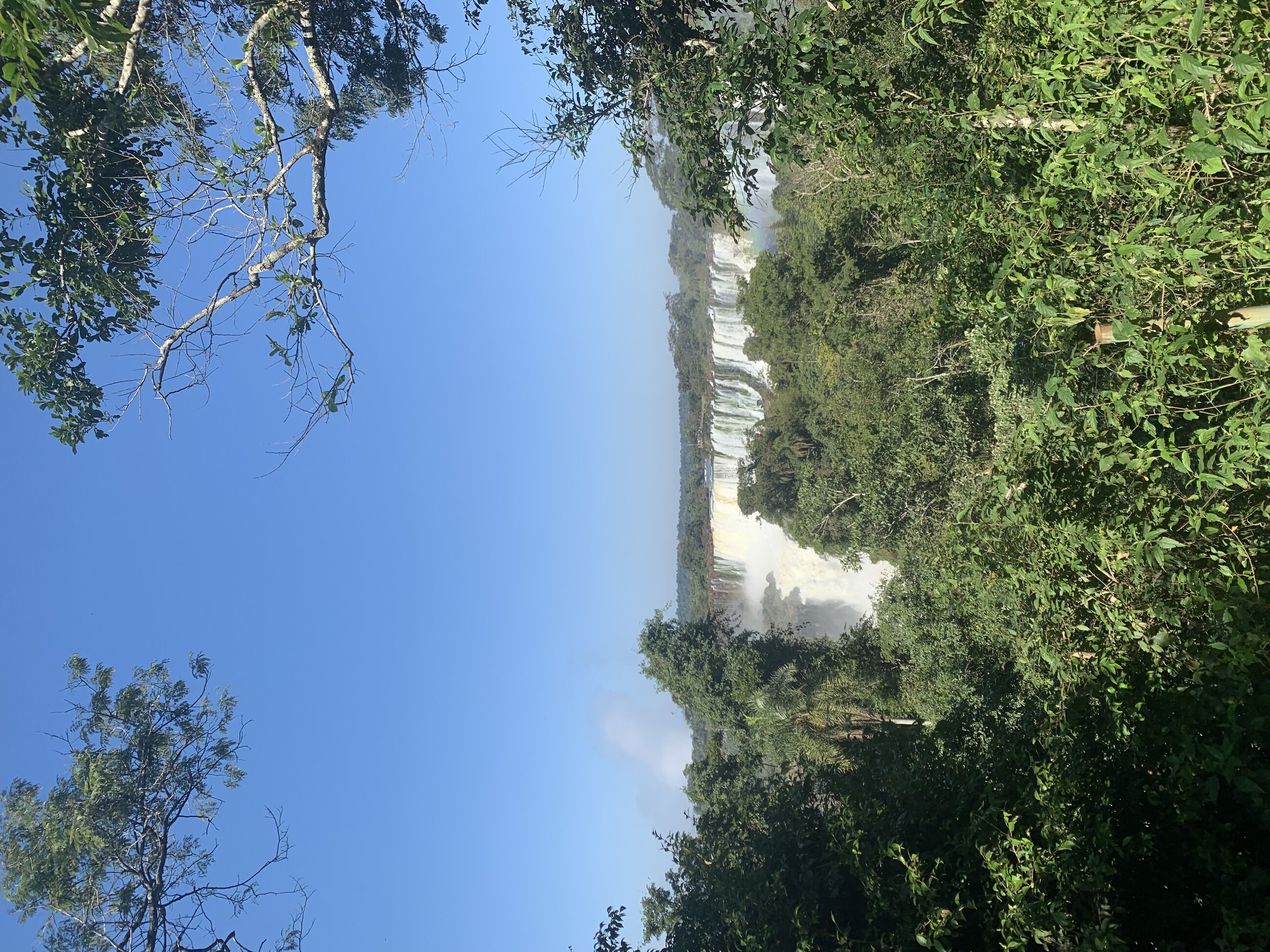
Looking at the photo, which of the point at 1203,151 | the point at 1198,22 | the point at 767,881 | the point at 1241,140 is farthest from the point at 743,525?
the point at 1198,22

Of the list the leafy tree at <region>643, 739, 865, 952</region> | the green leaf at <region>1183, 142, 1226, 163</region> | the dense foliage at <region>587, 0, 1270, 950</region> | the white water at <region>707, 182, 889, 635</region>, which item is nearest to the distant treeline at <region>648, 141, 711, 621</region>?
the white water at <region>707, 182, 889, 635</region>

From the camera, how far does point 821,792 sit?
15.8 metres

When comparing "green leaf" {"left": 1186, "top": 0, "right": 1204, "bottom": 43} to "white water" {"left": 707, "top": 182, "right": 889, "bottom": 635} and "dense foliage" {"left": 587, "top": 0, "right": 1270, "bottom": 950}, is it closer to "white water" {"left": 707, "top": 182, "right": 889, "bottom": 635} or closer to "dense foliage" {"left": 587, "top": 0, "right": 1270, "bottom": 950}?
"dense foliage" {"left": 587, "top": 0, "right": 1270, "bottom": 950}

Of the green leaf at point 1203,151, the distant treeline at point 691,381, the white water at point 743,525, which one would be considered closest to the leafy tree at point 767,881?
the green leaf at point 1203,151

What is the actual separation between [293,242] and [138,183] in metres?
4.37

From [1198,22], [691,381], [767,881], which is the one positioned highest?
[691,381]

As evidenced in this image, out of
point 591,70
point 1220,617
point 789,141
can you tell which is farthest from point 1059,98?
point 591,70

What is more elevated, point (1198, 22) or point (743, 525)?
point (743, 525)

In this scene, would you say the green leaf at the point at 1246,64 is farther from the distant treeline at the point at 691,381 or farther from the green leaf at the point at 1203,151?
the distant treeline at the point at 691,381

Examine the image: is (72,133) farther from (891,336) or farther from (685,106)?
(891,336)

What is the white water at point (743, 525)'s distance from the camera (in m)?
52.3

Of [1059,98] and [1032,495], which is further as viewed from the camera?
[1032,495]

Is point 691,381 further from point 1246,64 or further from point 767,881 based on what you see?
point 1246,64

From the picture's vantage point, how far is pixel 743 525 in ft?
193
